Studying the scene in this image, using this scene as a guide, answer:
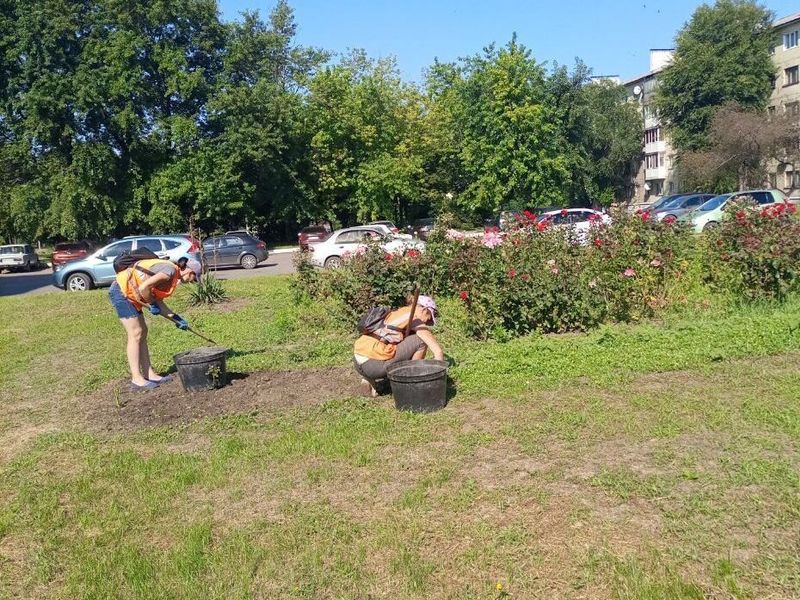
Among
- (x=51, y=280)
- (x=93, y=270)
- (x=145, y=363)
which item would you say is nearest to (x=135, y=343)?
(x=145, y=363)

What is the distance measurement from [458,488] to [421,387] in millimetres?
1379

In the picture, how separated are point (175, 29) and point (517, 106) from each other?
1837cm

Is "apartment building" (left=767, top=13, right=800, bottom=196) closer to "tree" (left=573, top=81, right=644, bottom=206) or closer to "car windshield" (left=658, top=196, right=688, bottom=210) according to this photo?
"tree" (left=573, top=81, right=644, bottom=206)

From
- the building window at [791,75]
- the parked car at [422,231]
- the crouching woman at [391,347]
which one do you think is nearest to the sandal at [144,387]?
the crouching woman at [391,347]

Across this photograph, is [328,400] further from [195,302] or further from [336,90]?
[336,90]

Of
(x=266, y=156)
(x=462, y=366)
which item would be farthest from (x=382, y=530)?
(x=266, y=156)

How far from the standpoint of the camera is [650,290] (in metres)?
8.92

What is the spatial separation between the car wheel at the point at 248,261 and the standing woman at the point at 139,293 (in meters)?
19.1

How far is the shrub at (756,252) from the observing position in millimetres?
8438

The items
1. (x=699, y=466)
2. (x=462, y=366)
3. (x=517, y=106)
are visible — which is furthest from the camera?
(x=517, y=106)

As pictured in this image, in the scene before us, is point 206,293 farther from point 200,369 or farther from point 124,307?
point 200,369

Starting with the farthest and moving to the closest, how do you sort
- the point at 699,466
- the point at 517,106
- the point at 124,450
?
the point at 517,106 < the point at 124,450 < the point at 699,466

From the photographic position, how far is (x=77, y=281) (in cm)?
1983

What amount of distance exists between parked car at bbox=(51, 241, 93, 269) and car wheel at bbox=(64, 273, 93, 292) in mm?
Result: 11645
